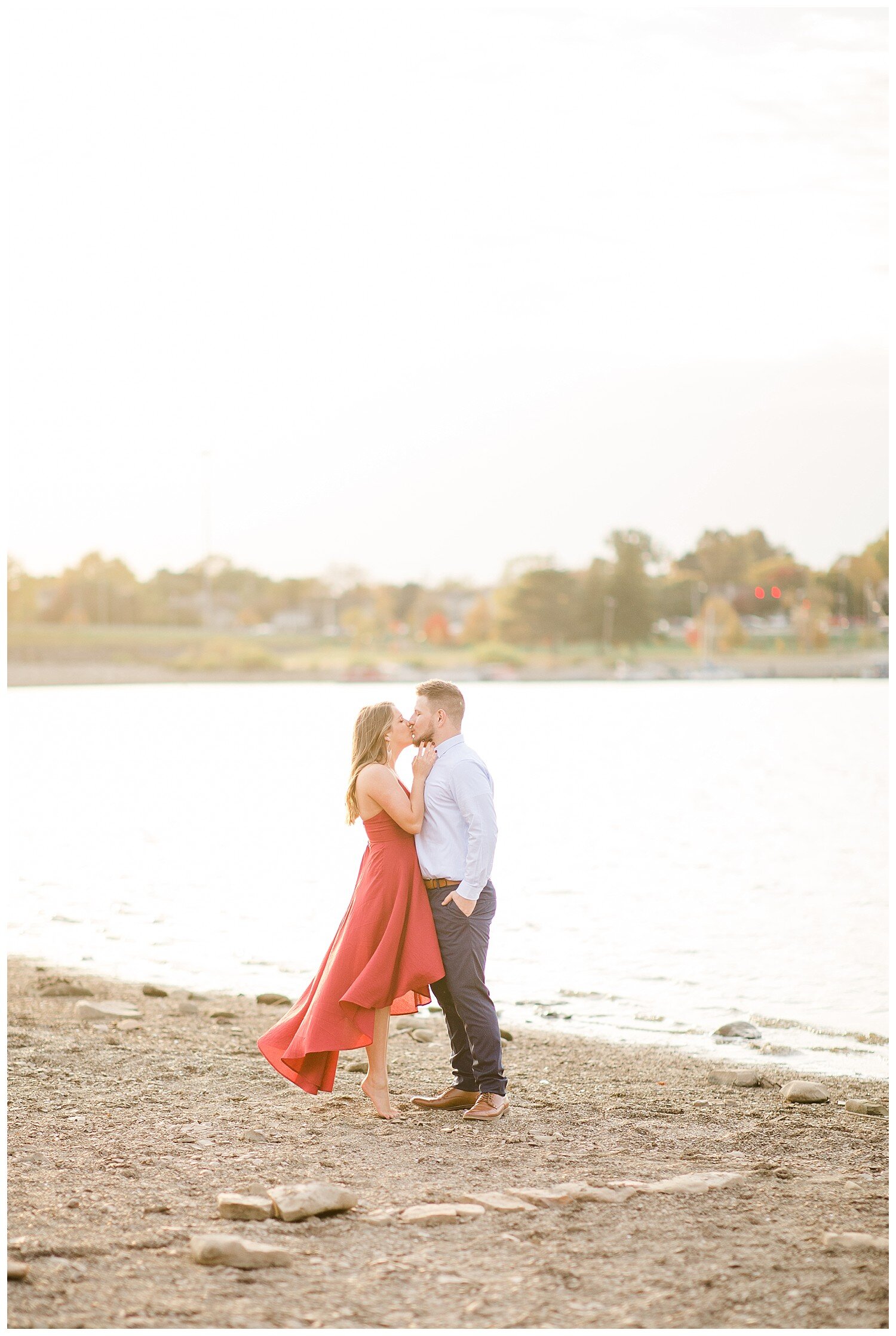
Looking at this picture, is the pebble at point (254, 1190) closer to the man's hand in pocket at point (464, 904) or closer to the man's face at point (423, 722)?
the man's hand in pocket at point (464, 904)

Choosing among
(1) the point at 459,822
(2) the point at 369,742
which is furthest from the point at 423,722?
(1) the point at 459,822

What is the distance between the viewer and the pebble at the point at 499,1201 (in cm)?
481

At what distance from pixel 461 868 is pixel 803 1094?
2190 mm

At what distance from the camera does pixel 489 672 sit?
143750 mm

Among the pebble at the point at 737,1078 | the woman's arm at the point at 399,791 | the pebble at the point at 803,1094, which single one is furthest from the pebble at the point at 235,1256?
the pebble at the point at 737,1078

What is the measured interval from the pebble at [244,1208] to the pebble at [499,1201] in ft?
2.37

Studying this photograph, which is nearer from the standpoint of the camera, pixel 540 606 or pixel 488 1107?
pixel 488 1107

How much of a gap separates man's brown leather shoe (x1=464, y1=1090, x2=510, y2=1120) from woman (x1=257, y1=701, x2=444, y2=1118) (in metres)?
0.39

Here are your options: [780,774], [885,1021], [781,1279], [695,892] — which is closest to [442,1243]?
[781,1279]

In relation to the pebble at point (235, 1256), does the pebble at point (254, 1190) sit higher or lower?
lower

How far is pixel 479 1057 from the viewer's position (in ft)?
20.6

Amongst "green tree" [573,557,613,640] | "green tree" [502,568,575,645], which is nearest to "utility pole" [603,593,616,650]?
"green tree" [573,557,613,640]

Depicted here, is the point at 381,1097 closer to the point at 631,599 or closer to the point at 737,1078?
the point at 737,1078

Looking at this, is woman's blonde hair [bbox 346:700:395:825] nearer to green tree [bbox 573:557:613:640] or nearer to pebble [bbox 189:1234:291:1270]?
pebble [bbox 189:1234:291:1270]
